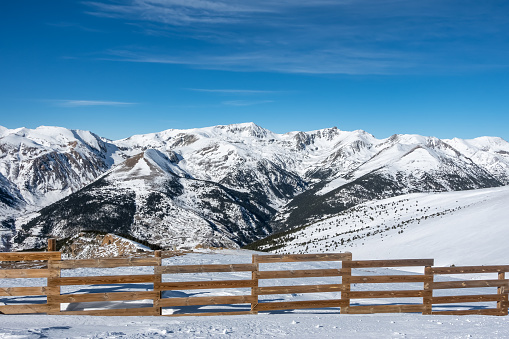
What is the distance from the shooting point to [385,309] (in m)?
11.7

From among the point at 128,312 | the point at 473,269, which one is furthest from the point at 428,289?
the point at 128,312

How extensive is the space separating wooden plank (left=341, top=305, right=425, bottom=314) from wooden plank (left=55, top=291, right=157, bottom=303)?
19.1 ft

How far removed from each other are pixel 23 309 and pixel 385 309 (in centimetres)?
1009

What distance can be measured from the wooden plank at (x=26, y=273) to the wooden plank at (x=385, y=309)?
334 inches

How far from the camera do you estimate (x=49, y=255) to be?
1055 centimetres

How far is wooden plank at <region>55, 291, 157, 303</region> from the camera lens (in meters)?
10.1

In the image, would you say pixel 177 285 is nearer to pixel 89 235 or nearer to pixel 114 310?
pixel 114 310

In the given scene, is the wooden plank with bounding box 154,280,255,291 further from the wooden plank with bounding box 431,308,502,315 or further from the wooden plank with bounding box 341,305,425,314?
the wooden plank with bounding box 431,308,502,315

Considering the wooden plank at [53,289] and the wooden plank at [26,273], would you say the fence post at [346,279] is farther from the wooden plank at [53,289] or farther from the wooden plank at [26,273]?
the wooden plank at [26,273]

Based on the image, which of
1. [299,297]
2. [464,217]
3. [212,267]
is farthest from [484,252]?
[212,267]

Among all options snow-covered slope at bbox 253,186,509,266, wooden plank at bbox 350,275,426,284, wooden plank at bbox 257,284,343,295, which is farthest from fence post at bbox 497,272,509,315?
snow-covered slope at bbox 253,186,509,266

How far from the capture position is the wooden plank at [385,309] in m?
11.6

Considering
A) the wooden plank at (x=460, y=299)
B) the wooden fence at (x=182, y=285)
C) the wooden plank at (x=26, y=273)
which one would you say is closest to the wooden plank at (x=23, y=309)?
the wooden fence at (x=182, y=285)

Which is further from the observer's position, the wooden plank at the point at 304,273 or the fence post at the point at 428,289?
the fence post at the point at 428,289
